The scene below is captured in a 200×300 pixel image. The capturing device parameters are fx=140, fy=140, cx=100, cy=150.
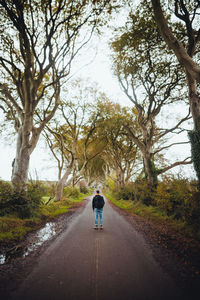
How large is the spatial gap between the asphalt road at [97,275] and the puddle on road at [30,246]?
52 cm

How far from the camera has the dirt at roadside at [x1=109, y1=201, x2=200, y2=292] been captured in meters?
2.83

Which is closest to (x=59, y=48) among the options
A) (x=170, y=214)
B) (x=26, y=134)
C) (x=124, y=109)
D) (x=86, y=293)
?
(x=26, y=134)

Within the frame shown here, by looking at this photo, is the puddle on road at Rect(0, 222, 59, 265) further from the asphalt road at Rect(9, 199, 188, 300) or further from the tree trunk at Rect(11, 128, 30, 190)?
the tree trunk at Rect(11, 128, 30, 190)

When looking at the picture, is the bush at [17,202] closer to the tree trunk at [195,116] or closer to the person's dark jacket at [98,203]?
the person's dark jacket at [98,203]

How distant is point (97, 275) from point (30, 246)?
2640 mm

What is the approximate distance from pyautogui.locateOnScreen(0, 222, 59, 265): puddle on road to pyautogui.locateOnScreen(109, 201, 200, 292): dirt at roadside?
362 centimetres

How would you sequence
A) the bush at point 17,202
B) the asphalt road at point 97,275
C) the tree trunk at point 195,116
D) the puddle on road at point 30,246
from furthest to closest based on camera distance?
the tree trunk at point 195,116
the bush at point 17,202
the puddle on road at point 30,246
the asphalt road at point 97,275

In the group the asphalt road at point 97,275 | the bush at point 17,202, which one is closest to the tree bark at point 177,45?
the asphalt road at point 97,275

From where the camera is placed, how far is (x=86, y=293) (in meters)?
2.41

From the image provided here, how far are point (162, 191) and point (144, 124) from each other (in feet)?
23.9

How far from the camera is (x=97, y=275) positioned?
292 cm

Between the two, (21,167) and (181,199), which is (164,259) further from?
(21,167)

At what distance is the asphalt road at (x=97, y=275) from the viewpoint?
7.87 feet

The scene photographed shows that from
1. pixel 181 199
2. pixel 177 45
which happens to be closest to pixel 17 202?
pixel 181 199
